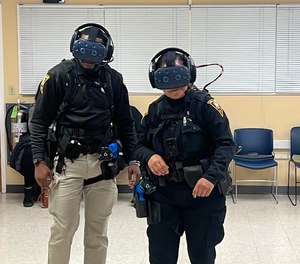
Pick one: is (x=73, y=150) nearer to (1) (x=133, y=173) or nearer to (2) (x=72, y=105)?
(2) (x=72, y=105)

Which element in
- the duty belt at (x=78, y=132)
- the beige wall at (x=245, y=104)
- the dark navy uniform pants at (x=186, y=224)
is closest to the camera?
the dark navy uniform pants at (x=186, y=224)

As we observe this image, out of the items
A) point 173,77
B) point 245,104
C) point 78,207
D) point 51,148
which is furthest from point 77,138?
point 245,104

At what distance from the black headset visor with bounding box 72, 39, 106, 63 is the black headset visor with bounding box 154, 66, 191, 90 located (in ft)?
1.41

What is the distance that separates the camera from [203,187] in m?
2.43

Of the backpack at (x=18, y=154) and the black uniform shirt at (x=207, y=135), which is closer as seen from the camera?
the black uniform shirt at (x=207, y=135)

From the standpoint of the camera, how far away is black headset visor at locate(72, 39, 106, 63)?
275 cm

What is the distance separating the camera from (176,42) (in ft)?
20.0

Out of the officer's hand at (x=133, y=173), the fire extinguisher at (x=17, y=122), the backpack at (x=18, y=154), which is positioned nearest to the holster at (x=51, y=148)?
the officer's hand at (x=133, y=173)

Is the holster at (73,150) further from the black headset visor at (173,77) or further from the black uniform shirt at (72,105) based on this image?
the black headset visor at (173,77)

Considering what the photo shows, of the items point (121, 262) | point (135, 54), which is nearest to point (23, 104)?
point (135, 54)

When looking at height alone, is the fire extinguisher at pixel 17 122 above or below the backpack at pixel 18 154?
above

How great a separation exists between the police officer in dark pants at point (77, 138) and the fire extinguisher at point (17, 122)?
124 inches

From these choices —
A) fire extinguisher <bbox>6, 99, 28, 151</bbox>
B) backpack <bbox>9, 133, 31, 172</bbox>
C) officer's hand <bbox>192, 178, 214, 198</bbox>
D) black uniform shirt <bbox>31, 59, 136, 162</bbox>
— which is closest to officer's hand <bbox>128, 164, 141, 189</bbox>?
black uniform shirt <bbox>31, 59, 136, 162</bbox>

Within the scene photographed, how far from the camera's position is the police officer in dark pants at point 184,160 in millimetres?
2500
